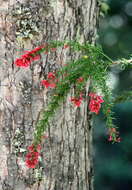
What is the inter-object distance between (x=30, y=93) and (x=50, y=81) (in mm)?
86

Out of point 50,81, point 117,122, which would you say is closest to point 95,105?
point 50,81

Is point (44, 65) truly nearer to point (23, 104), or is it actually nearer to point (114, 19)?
point (23, 104)

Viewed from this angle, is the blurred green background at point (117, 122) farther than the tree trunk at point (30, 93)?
Yes

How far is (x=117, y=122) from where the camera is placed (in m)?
5.53

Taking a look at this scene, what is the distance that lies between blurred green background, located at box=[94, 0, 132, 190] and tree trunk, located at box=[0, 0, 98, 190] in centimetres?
349

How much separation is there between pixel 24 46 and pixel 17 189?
52 centimetres

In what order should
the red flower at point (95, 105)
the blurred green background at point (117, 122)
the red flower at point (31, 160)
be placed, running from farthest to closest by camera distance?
A: the blurred green background at point (117, 122) < the red flower at point (31, 160) < the red flower at point (95, 105)

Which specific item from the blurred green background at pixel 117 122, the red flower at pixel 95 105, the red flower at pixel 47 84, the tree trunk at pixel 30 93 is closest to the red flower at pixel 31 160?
→ the tree trunk at pixel 30 93

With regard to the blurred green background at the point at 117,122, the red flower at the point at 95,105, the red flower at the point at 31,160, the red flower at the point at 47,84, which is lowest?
the red flower at the point at 31,160

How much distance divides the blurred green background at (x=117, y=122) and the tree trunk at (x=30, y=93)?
3.49m

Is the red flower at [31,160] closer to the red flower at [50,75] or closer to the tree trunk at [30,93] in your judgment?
the tree trunk at [30,93]

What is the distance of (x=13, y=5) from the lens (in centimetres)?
147

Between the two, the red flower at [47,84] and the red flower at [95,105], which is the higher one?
the red flower at [47,84]

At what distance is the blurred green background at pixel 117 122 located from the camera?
5.48m
